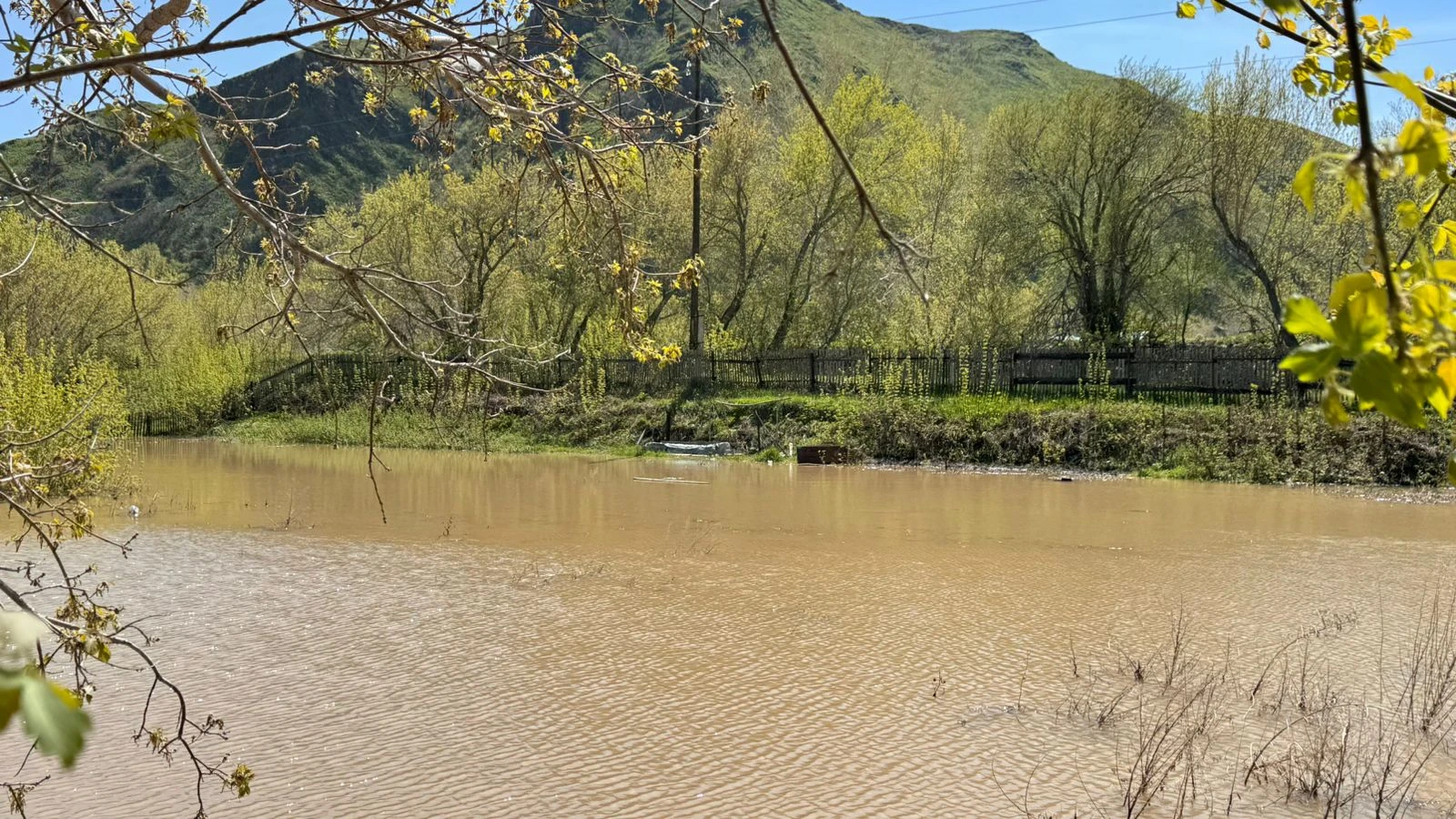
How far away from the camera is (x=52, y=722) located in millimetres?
639

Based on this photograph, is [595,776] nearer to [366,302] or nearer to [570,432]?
[366,302]

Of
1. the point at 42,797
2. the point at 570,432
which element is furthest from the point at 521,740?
the point at 570,432

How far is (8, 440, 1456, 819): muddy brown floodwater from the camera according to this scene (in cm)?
516

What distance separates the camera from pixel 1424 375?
91 centimetres

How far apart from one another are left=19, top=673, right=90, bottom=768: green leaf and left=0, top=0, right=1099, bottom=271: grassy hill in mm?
1585

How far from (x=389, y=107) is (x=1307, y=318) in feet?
15.4

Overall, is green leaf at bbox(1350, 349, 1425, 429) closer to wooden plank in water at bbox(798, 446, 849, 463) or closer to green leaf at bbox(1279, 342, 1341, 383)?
green leaf at bbox(1279, 342, 1341, 383)

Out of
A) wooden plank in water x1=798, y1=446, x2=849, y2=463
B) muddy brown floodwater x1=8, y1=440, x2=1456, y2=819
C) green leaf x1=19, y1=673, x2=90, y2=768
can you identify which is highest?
green leaf x1=19, y1=673, x2=90, y2=768

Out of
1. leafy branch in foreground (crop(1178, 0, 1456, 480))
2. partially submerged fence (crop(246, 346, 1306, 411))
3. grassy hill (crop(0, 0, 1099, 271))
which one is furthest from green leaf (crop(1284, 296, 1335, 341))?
partially submerged fence (crop(246, 346, 1306, 411))

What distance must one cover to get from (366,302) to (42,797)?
3703 mm

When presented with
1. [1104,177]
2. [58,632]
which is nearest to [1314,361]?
[58,632]

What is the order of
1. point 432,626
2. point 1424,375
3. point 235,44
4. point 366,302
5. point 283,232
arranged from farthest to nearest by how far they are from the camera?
point 432,626 → point 283,232 → point 366,302 → point 235,44 → point 1424,375

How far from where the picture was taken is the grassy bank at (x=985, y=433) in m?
18.0

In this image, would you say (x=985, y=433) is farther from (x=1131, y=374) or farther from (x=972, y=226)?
(x=972, y=226)
